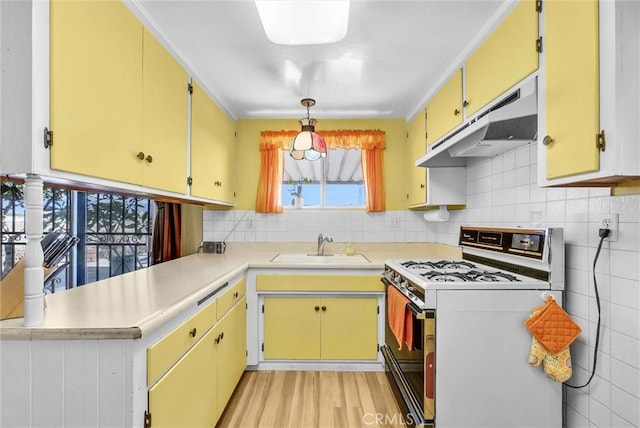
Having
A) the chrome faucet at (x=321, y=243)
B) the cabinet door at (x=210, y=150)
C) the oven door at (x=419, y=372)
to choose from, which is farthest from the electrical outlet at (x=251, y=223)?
the oven door at (x=419, y=372)

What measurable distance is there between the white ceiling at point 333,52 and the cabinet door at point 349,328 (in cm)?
167

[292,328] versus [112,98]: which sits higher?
[112,98]

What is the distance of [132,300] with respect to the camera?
1.32 m

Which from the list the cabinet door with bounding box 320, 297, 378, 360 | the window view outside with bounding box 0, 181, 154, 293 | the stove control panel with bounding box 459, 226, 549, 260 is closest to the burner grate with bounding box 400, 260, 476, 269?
the stove control panel with bounding box 459, 226, 549, 260

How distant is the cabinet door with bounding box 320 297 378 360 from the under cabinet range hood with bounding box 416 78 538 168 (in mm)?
1232

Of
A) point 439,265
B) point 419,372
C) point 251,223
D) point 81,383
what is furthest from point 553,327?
point 251,223

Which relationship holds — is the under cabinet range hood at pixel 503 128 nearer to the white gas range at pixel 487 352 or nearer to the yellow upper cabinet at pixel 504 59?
the yellow upper cabinet at pixel 504 59

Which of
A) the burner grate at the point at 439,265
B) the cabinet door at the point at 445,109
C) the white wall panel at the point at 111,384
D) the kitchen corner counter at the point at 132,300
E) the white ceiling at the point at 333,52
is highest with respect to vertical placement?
the white ceiling at the point at 333,52

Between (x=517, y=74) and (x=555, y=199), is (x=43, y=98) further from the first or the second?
(x=555, y=199)

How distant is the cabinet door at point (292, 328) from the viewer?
8.13ft

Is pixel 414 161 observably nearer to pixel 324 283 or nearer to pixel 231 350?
pixel 324 283

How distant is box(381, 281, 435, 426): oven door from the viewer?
1.54 metres

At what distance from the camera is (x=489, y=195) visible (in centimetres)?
225

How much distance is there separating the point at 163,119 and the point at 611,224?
7.18 feet
